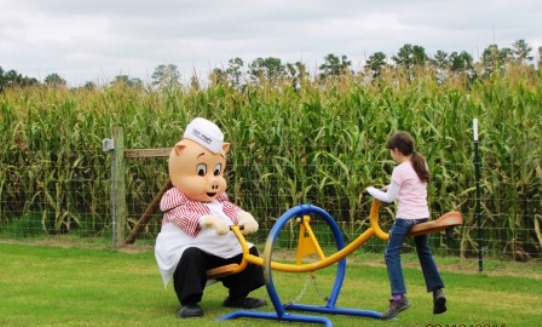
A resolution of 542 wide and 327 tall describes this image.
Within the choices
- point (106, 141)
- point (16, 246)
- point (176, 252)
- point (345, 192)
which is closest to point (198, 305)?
point (176, 252)

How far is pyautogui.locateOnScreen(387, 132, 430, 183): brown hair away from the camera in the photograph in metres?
7.63

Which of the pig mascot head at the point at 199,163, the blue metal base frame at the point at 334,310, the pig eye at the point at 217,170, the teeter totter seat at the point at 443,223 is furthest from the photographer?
the pig eye at the point at 217,170

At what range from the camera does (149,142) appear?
1420 cm

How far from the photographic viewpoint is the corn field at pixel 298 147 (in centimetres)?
1155

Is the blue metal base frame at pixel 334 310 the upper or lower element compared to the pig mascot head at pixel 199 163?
lower

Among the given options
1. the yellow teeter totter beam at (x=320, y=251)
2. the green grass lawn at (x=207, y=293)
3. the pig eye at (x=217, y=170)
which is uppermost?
the pig eye at (x=217, y=170)

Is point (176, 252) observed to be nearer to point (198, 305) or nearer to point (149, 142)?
point (198, 305)

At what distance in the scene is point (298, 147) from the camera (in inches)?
516

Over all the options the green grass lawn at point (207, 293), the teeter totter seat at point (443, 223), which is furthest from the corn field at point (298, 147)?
the teeter totter seat at point (443, 223)

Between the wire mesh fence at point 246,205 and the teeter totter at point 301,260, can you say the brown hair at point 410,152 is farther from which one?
the wire mesh fence at point 246,205

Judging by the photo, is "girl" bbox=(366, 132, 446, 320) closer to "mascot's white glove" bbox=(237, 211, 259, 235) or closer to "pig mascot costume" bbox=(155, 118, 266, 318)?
"mascot's white glove" bbox=(237, 211, 259, 235)

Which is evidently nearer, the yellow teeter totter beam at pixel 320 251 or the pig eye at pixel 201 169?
the yellow teeter totter beam at pixel 320 251

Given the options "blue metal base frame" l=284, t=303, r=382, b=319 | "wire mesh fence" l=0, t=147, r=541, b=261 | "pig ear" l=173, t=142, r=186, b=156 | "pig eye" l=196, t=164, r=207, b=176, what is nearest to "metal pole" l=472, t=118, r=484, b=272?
"wire mesh fence" l=0, t=147, r=541, b=261

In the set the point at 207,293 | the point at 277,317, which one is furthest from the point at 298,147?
the point at 277,317
